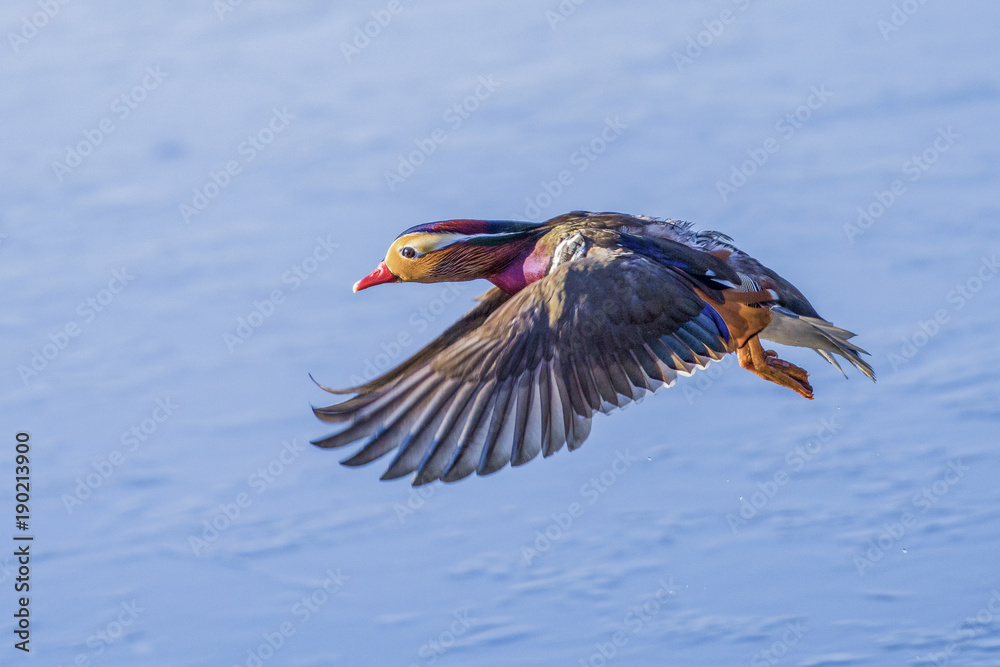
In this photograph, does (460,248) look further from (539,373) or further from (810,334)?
(810,334)

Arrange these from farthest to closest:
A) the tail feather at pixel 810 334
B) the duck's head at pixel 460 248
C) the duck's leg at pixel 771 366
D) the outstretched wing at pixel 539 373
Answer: the duck's leg at pixel 771 366 < the tail feather at pixel 810 334 < the duck's head at pixel 460 248 < the outstretched wing at pixel 539 373

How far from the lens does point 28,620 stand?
9.84 m

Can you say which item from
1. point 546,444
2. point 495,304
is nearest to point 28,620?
point 495,304

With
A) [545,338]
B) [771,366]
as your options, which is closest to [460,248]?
[545,338]

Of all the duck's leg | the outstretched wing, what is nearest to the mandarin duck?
the outstretched wing

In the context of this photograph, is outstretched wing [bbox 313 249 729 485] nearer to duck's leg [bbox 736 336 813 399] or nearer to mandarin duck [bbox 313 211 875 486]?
mandarin duck [bbox 313 211 875 486]

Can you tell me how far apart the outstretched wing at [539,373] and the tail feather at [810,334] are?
0.62m

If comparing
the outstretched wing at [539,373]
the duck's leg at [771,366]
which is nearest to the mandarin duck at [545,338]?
the outstretched wing at [539,373]

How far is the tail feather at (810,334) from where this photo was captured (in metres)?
7.89

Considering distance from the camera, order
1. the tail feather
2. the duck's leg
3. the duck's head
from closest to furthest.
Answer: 1. the duck's head
2. the tail feather
3. the duck's leg

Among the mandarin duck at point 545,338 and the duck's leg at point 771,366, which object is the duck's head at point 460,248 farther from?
the duck's leg at point 771,366

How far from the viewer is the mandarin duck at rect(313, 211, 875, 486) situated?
Result: 22.6 feet

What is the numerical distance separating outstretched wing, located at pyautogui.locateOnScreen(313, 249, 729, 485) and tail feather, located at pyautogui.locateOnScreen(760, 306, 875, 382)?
2.04ft

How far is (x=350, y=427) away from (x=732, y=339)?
193cm
